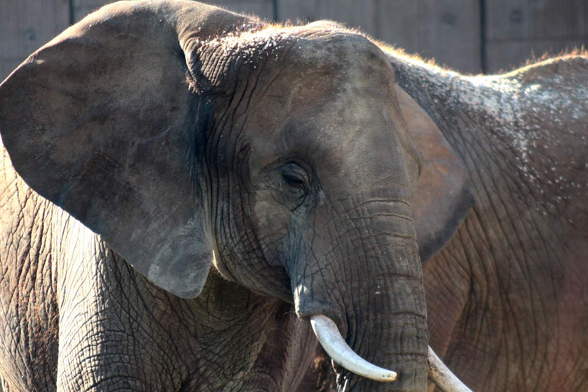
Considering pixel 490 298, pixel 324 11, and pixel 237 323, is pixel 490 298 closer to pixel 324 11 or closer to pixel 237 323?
pixel 237 323

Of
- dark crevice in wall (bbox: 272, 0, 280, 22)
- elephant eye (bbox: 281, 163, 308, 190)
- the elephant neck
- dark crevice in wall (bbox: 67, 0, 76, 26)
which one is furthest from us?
dark crevice in wall (bbox: 67, 0, 76, 26)

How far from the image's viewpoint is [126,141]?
4031 mm

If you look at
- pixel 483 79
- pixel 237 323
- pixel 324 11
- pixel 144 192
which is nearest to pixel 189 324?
pixel 237 323

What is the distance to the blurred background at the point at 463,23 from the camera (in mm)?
9227

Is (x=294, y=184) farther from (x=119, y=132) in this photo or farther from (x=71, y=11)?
(x=71, y=11)

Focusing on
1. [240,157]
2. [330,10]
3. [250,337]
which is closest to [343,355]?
[240,157]

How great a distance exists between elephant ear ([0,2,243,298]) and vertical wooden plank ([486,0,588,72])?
538 cm

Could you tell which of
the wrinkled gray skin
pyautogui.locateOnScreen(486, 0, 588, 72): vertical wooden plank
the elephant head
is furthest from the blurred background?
the elephant head

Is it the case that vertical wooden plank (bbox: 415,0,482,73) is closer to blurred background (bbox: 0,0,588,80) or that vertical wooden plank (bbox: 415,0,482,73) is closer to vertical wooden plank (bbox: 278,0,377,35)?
blurred background (bbox: 0,0,588,80)

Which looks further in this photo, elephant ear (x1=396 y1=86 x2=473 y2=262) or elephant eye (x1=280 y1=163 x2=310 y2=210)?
elephant ear (x1=396 y1=86 x2=473 y2=262)

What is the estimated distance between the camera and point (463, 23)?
9.25 m

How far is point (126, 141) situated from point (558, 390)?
2.21 m

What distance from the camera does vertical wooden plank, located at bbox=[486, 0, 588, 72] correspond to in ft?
30.3

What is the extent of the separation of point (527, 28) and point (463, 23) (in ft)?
1.20
